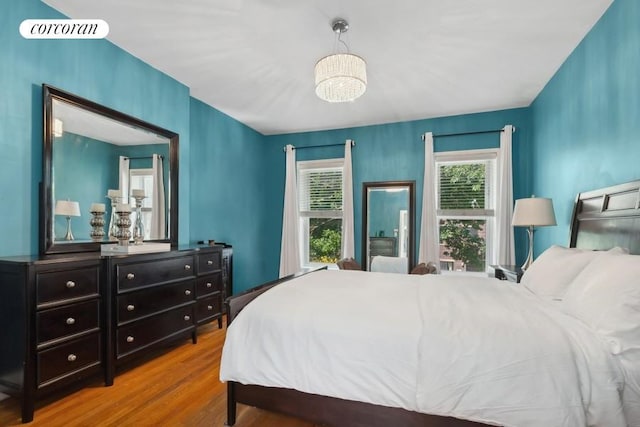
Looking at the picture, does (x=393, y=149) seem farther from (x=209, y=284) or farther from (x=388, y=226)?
(x=209, y=284)

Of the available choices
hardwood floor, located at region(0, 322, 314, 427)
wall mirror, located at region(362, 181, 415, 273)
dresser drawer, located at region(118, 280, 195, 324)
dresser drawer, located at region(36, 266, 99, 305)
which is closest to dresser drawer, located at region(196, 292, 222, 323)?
dresser drawer, located at region(118, 280, 195, 324)

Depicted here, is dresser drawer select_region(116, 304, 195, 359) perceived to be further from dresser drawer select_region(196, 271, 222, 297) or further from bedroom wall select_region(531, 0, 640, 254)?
bedroom wall select_region(531, 0, 640, 254)

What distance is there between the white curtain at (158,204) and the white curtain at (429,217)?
3267 millimetres

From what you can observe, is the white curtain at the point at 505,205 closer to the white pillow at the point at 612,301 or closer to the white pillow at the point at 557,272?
the white pillow at the point at 557,272

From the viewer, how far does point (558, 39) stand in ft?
8.44

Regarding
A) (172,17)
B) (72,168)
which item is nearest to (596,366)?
(172,17)

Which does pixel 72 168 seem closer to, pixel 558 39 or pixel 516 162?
pixel 558 39

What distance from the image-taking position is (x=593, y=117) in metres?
2.46

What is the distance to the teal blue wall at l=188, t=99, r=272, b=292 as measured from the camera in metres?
3.95

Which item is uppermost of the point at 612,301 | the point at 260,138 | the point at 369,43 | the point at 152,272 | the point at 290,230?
the point at 369,43

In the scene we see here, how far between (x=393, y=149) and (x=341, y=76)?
8.44 ft

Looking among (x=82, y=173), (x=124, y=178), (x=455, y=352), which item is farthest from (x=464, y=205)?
(x=82, y=173)

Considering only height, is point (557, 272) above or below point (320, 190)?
below

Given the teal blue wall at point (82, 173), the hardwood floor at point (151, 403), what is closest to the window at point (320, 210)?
the hardwood floor at point (151, 403)
